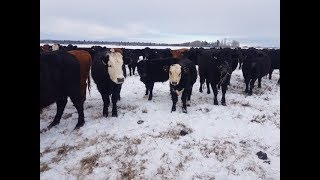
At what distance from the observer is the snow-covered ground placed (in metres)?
5.35

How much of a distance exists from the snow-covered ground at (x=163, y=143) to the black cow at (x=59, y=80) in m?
0.67

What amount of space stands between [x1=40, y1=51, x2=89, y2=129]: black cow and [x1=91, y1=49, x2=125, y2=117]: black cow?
0.91m

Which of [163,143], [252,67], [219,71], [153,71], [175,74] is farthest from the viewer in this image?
[252,67]

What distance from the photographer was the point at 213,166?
557 centimetres

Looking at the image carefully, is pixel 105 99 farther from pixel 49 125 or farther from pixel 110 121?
pixel 49 125

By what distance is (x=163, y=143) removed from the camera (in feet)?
21.3

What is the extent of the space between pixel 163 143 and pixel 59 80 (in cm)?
294

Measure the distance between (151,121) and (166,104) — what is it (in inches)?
80.1

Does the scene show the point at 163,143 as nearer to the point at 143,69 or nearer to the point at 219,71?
the point at 219,71

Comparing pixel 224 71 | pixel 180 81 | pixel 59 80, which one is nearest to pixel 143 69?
pixel 180 81

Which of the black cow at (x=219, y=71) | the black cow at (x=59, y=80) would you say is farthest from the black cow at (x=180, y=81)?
the black cow at (x=59, y=80)
